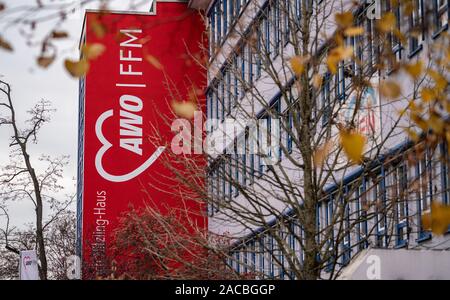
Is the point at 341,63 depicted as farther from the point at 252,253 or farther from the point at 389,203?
the point at 389,203

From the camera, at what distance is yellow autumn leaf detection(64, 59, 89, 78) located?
6.52 meters

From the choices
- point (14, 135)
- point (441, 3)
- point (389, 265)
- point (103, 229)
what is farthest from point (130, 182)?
point (389, 265)

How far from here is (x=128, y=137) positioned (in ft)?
190

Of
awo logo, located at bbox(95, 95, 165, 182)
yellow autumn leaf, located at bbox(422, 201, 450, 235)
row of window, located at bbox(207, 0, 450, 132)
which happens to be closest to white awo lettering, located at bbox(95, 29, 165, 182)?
awo logo, located at bbox(95, 95, 165, 182)

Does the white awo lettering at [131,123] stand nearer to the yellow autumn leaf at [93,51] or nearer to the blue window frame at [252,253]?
the blue window frame at [252,253]

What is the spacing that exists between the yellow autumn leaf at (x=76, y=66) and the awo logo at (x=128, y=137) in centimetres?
5095

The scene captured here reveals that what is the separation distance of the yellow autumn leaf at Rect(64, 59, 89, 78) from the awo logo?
50949mm

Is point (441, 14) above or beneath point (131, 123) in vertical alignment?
beneath

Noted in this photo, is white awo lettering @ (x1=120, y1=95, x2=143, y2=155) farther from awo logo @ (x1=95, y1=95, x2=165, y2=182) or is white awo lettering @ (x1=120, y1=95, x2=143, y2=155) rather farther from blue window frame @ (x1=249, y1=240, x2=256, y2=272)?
blue window frame @ (x1=249, y1=240, x2=256, y2=272)

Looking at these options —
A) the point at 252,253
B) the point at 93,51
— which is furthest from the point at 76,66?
the point at 252,253

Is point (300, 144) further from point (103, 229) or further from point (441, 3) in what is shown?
point (103, 229)

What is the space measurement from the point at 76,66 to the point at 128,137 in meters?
51.5
